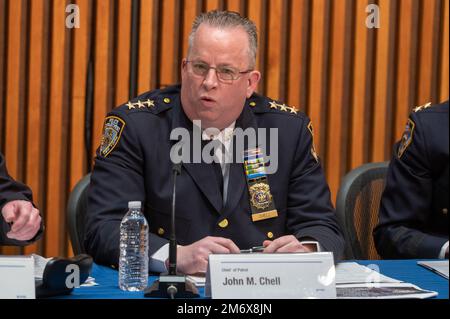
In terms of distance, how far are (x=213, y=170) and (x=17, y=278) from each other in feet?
3.92

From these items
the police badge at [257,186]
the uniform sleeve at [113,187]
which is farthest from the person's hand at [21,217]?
the police badge at [257,186]

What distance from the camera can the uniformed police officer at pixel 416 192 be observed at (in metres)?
2.81

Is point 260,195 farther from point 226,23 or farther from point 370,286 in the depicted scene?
point 370,286

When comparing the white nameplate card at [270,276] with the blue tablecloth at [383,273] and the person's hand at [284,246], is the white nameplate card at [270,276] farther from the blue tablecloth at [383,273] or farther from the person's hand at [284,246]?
the person's hand at [284,246]

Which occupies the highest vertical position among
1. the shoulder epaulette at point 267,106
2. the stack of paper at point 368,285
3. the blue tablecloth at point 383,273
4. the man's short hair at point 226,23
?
the man's short hair at point 226,23

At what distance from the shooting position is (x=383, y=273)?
239 centimetres

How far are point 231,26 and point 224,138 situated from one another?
42 centimetres

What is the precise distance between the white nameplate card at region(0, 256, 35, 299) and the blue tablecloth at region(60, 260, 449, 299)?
0.64ft

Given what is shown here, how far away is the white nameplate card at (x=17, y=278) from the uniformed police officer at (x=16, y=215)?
2.00 ft

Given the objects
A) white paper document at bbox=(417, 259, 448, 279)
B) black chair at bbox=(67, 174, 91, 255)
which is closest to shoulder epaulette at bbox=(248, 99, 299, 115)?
black chair at bbox=(67, 174, 91, 255)

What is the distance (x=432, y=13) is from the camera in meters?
4.73
